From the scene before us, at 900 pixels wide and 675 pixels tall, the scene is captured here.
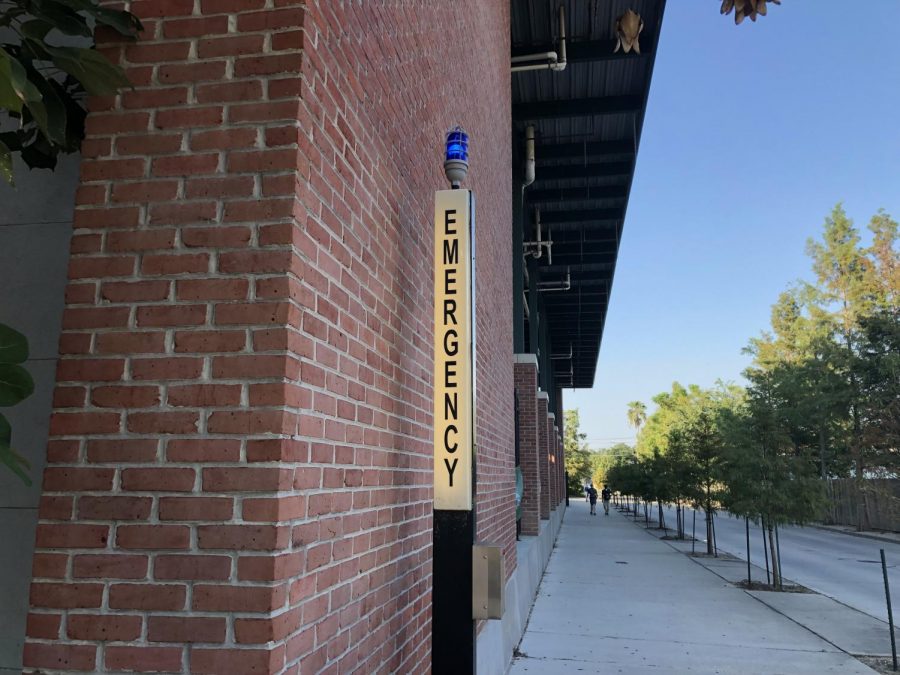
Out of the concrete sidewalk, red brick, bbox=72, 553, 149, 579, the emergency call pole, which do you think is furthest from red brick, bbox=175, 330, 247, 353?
the concrete sidewalk

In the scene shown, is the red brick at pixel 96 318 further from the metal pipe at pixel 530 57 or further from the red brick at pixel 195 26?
the metal pipe at pixel 530 57

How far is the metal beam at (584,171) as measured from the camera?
15102 millimetres

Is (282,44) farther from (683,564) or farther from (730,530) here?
(730,530)

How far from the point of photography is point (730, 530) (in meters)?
30.5

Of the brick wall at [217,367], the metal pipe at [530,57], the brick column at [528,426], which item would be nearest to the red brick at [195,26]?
the brick wall at [217,367]

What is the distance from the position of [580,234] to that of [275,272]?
58.7 feet

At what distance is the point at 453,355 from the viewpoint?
3115mm

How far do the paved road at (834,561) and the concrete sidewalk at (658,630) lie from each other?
1.98 m

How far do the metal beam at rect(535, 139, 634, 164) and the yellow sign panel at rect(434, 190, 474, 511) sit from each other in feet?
38.7

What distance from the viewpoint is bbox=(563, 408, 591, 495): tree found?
79312 millimetres

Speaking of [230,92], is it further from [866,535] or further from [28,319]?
[866,535]

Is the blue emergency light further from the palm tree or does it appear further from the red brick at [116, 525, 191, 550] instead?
the palm tree

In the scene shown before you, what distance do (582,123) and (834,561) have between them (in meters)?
14.2

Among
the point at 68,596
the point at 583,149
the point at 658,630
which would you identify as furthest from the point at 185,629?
the point at 583,149
